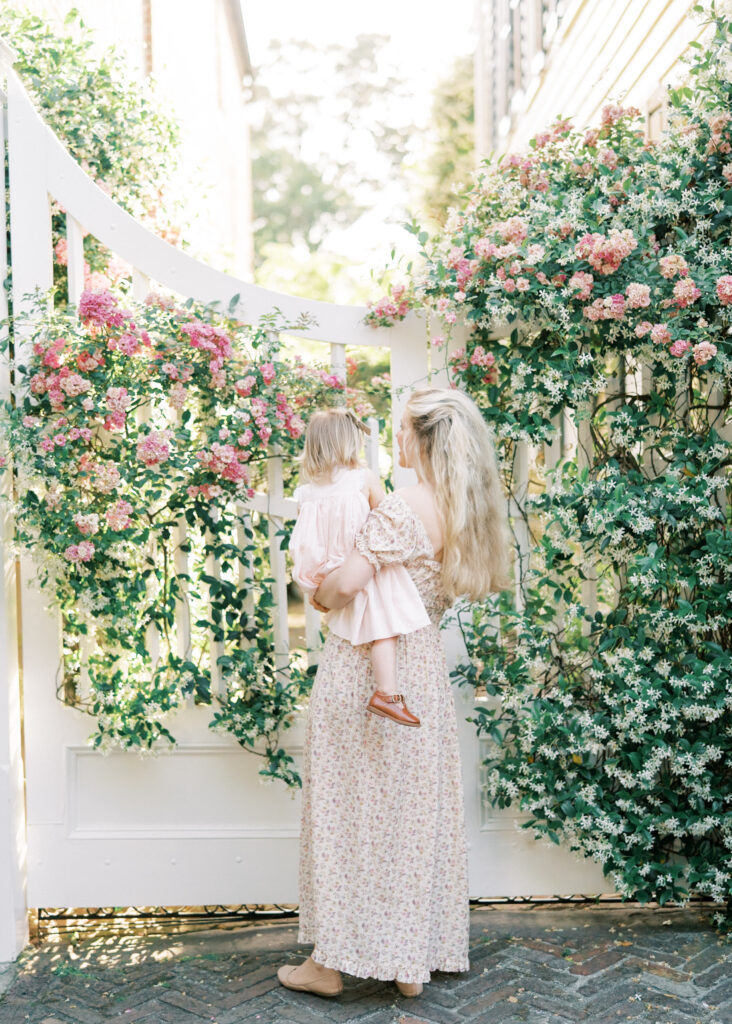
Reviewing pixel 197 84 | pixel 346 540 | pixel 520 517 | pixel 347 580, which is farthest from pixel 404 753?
pixel 197 84

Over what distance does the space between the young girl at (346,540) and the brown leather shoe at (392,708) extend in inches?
1.6

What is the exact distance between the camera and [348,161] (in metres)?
28.2

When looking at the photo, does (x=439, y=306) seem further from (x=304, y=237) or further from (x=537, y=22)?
(x=304, y=237)

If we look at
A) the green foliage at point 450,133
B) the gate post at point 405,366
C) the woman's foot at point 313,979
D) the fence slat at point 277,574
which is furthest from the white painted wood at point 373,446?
the green foliage at point 450,133

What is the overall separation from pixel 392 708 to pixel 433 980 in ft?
3.10

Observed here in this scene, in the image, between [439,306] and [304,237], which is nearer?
[439,306]

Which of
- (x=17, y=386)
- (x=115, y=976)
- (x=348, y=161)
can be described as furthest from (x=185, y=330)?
(x=348, y=161)

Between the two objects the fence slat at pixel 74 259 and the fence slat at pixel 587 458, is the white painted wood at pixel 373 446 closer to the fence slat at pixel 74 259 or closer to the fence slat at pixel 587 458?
the fence slat at pixel 587 458

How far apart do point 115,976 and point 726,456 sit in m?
2.53

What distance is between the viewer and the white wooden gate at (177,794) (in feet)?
11.1

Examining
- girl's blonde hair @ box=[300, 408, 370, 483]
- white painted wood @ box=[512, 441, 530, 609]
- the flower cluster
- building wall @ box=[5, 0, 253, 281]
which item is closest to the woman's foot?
white painted wood @ box=[512, 441, 530, 609]

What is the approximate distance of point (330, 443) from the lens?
113 inches

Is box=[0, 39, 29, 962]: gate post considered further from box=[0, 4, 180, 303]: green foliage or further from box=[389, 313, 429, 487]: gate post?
box=[389, 313, 429, 487]: gate post

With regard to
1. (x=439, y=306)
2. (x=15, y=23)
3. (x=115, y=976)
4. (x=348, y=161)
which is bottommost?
(x=115, y=976)
